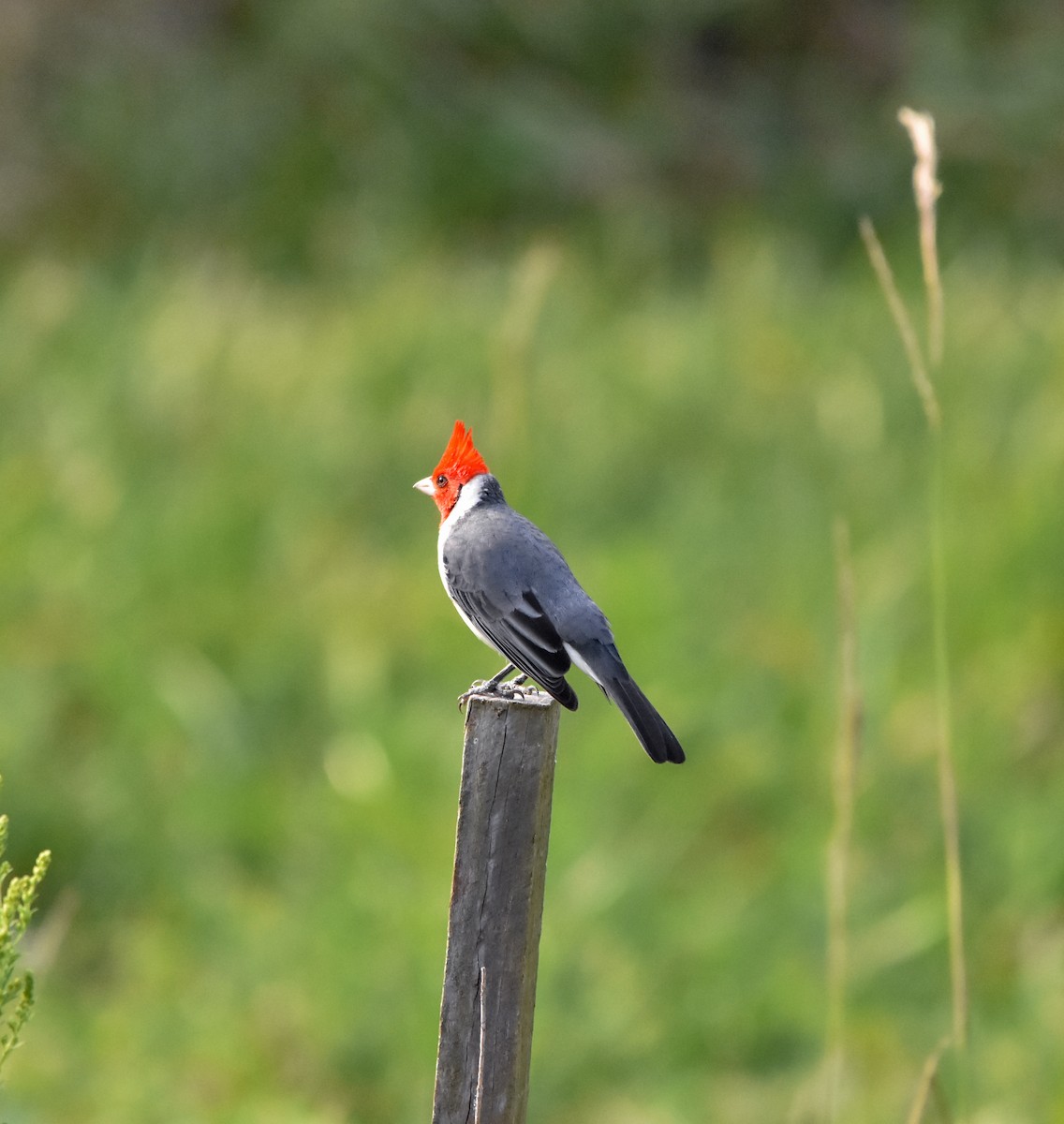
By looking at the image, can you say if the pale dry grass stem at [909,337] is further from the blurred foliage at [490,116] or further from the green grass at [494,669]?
the blurred foliage at [490,116]

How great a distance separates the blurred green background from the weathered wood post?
0.78 m

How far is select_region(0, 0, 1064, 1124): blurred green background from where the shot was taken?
161 inches

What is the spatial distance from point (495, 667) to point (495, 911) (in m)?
3.21

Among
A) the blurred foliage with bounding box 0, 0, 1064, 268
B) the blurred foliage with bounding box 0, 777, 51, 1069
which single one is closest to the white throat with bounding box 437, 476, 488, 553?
the blurred foliage with bounding box 0, 777, 51, 1069

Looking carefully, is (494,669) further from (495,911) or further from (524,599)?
(495,911)

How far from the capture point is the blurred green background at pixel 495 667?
4102 millimetres

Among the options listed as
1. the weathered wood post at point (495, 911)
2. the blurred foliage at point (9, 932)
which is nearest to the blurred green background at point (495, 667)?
the blurred foliage at point (9, 932)

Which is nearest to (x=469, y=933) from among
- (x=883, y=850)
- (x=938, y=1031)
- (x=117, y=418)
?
(x=938, y=1031)

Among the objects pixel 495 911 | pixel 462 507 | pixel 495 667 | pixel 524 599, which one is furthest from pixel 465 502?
pixel 495 667

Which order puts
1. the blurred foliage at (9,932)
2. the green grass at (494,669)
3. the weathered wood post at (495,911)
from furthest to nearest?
the green grass at (494,669)
the weathered wood post at (495,911)
the blurred foliage at (9,932)

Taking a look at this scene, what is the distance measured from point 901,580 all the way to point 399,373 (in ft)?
8.57

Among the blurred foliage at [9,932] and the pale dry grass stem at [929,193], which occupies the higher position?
the pale dry grass stem at [929,193]

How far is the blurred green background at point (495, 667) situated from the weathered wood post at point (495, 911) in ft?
2.54

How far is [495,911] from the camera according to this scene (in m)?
1.91
